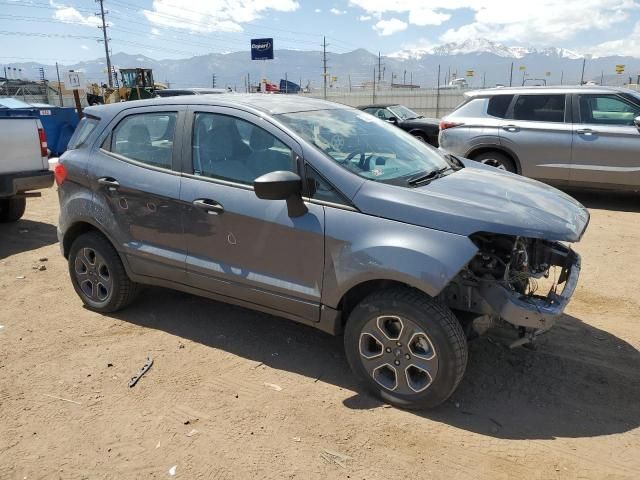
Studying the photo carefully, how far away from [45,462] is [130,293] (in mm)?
1757

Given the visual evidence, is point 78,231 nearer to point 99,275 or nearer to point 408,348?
point 99,275

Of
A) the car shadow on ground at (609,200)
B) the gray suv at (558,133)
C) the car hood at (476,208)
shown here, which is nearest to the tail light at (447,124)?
the gray suv at (558,133)

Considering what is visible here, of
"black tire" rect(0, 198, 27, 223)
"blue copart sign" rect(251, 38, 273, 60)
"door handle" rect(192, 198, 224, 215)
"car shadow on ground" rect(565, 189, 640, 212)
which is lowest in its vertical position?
"car shadow on ground" rect(565, 189, 640, 212)

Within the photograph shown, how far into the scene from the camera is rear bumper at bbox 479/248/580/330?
2.84m

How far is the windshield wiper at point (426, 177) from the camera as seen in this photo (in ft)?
10.7

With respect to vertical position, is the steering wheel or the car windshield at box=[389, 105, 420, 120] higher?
the car windshield at box=[389, 105, 420, 120]

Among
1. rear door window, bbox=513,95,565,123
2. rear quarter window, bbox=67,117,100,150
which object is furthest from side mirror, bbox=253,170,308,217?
rear door window, bbox=513,95,565,123

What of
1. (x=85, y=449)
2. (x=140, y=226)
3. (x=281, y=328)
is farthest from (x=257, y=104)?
(x=85, y=449)

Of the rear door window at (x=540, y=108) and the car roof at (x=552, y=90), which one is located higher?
the car roof at (x=552, y=90)

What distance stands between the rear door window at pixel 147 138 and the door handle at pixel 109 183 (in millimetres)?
216

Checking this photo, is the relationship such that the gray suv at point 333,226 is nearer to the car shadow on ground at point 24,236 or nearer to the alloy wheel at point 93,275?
the alloy wheel at point 93,275

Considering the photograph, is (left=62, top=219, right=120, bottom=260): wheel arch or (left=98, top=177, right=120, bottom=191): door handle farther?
(left=62, top=219, right=120, bottom=260): wheel arch

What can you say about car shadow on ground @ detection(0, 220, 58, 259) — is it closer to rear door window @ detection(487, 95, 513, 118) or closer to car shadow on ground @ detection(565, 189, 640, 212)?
rear door window @ detection(487, 95, 513, 118)

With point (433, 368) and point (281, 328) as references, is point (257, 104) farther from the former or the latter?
point (433, 368)
